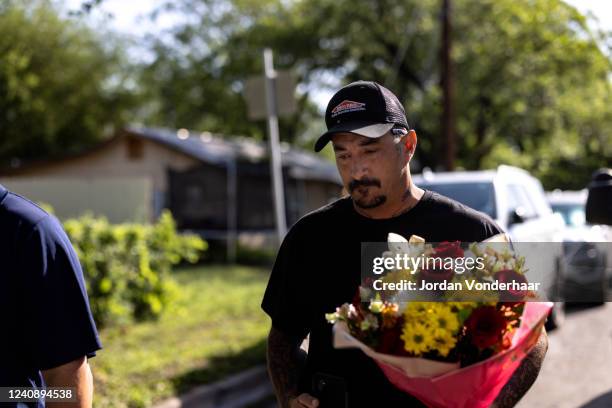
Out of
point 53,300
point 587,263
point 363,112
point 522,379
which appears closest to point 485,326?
point 522,379

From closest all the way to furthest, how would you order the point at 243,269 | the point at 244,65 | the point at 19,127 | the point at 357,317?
the point at 357,317 < the point at 243,269 < the point at 244,65 < the point at 19,127

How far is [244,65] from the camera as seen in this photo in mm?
29188

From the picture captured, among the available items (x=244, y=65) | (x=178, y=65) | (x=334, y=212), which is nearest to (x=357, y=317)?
(x=334, y=212)

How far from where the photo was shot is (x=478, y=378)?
71.3 inches

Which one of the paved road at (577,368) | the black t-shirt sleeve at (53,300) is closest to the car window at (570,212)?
the paved road at (577,368)

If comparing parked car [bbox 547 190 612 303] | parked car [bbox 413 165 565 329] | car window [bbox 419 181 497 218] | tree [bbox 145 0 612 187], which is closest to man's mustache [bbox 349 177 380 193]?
parked car [bbox 413 165 565 329]

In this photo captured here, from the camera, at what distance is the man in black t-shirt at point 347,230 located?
2.35 metres

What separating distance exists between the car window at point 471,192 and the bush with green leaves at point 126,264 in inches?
141

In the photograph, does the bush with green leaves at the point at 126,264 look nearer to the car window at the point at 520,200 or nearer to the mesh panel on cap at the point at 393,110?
the car window at the point at 520,200

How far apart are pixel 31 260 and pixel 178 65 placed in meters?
32.9

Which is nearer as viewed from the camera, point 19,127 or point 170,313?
point 170,313

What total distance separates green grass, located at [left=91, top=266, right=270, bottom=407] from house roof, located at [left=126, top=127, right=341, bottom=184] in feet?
32.9

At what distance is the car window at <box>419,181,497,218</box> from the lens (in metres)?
8.02

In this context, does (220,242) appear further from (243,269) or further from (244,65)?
(244,65)
